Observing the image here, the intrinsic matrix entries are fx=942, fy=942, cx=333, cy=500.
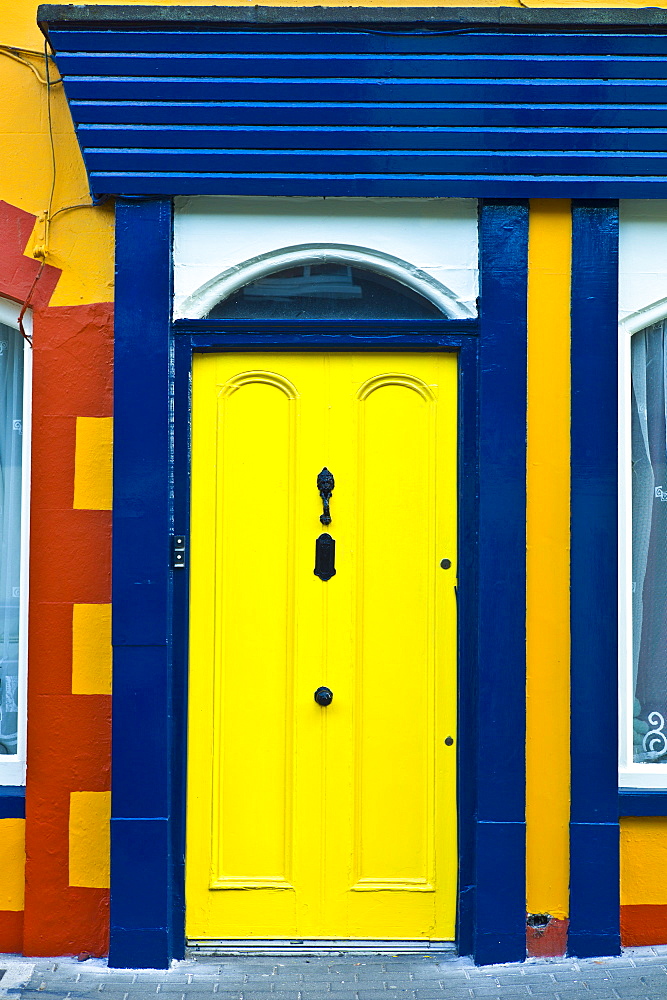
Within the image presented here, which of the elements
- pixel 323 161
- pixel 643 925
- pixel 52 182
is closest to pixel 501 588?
pixel 643 925

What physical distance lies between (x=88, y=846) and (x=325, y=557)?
1646mm

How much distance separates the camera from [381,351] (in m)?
4.27

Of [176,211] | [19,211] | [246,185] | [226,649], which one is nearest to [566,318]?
[246,185]

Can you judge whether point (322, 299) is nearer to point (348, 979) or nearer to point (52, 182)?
point (52, 182)

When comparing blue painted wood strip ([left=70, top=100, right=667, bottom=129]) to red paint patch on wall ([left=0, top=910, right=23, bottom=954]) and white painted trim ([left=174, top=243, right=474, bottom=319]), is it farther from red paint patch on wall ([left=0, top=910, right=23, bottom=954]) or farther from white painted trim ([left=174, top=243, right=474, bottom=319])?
red paint patch on wall ([left=0, top=910, right=23, bottom=954])

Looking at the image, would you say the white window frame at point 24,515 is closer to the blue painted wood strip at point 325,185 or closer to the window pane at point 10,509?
the window pane at point 10,509

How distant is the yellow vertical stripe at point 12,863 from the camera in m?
4.19

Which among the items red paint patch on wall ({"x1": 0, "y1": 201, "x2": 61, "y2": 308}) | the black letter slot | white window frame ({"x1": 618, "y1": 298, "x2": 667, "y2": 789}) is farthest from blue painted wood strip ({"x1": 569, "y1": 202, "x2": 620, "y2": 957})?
red paint patch on wall ({"x1": 0, "y1": 201, "x2": 61, "y2": 308})

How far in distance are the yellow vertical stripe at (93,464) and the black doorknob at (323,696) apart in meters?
1.26

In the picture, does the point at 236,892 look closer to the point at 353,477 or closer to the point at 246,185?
the point at 353,477

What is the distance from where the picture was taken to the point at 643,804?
416cm

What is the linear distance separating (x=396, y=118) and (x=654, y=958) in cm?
380

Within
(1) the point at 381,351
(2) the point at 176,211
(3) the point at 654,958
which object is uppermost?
(2) the point at 176,211

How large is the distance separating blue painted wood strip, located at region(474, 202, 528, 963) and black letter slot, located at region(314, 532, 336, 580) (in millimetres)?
661
